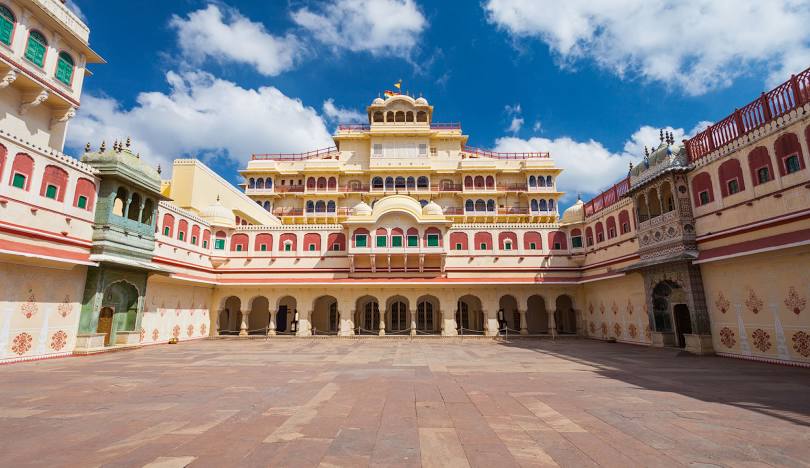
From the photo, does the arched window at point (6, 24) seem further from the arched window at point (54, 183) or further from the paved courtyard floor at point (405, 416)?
the paved courtyard floor at point (405, 416)

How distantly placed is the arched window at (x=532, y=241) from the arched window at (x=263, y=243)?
19.9 meters

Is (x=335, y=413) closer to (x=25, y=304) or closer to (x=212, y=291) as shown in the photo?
(x=25, y=304)

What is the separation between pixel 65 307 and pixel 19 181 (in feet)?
18.5

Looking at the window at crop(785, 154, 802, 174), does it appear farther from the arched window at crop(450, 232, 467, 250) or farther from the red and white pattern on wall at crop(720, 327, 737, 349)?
the arched window at crop(450, 232, 467, 250)

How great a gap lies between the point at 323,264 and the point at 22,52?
1943 cm

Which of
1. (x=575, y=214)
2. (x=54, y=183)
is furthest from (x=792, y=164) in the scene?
(x=54, y=183)

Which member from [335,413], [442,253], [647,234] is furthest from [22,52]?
[647,234]

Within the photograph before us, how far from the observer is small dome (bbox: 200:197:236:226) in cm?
2905

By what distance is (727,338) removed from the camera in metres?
16.4

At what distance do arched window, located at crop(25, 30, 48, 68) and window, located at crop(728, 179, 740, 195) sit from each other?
3133cm

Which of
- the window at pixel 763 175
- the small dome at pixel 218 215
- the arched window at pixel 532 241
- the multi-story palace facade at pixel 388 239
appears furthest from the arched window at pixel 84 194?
the window at pixel 763 175

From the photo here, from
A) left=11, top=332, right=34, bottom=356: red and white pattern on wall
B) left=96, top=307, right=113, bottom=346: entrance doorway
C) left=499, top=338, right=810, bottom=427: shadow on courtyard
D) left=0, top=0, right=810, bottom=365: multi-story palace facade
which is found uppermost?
left=0, top=0, right=810, bottom=365: multi-story palace facade

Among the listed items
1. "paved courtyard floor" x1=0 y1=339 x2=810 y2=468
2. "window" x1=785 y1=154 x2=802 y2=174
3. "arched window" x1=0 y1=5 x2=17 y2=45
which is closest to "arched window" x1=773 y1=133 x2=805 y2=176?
"window" x1=785 y1=154 x2=802 y2=174

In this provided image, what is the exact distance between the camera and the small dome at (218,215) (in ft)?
95.3
